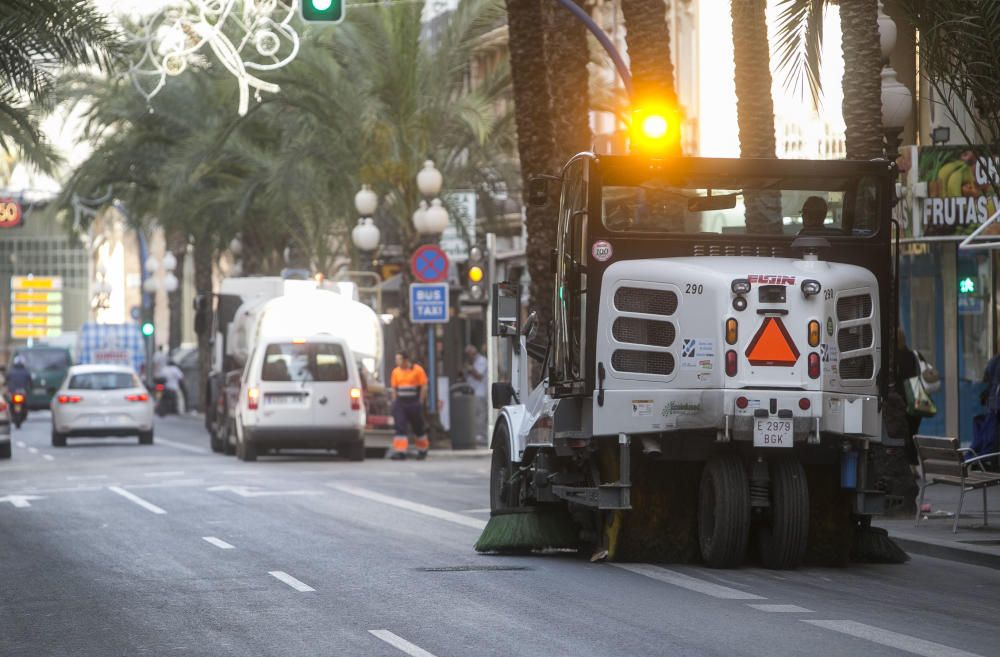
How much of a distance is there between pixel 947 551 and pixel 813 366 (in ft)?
9.21

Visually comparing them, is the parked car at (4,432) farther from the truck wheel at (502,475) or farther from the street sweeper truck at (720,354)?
the street sweeper truck at (720,354)

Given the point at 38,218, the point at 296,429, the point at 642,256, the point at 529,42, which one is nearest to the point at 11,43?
the point at 529,42

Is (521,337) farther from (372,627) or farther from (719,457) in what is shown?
(372,627)

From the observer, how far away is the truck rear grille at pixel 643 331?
1503 centimetres

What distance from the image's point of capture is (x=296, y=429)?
32688 millimetres

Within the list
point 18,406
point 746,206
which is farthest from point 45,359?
point 746,206

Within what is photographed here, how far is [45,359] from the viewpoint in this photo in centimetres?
6812

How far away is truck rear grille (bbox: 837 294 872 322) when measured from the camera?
598 inches

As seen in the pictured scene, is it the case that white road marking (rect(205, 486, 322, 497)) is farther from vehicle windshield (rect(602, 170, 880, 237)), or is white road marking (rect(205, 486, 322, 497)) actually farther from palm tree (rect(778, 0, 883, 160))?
vehicle windshield (rect(602, 170, 880, 237))

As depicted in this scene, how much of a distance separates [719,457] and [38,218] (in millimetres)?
121571

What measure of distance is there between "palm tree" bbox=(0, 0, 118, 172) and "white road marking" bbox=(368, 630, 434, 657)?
42.9ft

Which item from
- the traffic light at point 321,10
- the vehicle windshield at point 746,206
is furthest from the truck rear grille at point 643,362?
the traffic light at point 321,10

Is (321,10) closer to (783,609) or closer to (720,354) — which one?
(720,354)

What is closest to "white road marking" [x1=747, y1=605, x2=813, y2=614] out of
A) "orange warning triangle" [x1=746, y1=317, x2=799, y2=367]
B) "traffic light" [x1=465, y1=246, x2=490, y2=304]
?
"orange warning triangle" [x1=746, y1=317, x2=799, y2=367]
